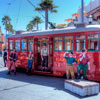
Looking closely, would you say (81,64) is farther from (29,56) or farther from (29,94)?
(29,56)

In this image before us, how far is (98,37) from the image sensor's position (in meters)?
8.14

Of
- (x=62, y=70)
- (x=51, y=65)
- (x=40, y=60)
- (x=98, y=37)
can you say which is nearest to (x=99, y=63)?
(x=98, y=37)

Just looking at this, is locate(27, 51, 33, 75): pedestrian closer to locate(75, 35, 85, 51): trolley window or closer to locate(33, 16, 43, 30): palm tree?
locate(75, 35, 85, 51): trolley window

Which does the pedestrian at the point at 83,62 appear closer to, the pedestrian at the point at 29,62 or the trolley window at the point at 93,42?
the trolley window at the point at 93,42

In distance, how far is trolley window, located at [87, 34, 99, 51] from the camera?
26.9ft

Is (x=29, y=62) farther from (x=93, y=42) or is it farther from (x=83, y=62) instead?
(x=93, y=42)

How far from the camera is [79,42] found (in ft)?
28.8

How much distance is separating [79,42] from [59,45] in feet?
4.32

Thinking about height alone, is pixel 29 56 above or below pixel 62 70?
above

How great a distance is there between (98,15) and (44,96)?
24.9 m

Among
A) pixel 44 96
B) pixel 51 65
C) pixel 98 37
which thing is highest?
pixel 98 37

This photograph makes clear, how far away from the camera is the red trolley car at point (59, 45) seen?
8.27m

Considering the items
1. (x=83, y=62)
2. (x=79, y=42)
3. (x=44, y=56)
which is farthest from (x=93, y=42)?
(x=44, y=56)

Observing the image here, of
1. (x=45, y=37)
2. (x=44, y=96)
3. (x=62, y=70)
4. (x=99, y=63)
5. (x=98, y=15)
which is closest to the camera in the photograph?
(x=44, y=96)
